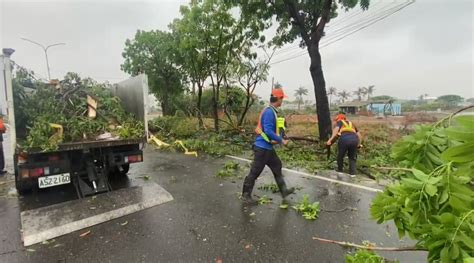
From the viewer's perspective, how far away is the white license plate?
15.0ft

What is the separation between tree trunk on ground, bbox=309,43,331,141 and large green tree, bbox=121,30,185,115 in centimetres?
1344

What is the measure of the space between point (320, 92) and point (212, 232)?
6.76 meters

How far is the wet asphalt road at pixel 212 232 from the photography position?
10.5ft

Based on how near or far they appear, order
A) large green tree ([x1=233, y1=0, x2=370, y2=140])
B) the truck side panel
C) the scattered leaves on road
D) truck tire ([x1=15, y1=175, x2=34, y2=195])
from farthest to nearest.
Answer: large green tree ([x1=233, y1=0, x2=370, y2=140])
the truck side panel
truck tire ([x1=15, y1=175, x2=34, y2=195])
the scattered leaves on road

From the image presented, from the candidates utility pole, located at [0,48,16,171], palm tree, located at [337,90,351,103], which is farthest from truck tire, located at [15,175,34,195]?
palm tree, located at [337,90,351,103]

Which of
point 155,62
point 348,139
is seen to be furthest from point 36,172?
point 155,62

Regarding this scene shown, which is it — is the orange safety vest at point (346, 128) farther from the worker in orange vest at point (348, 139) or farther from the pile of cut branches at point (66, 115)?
the pile of cut branches at point (66, 115)

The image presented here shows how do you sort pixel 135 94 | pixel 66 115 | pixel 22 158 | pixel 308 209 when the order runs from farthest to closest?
pixel 135 94
pixel 66 115
pixel 22 158
pixel 308 209

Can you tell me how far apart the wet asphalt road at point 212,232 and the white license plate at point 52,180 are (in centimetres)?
62

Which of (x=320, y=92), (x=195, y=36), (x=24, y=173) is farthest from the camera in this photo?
(x=195, y=36)

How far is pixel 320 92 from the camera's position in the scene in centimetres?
923

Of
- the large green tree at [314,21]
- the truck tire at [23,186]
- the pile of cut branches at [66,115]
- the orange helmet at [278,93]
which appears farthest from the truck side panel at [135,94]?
the large green tree at [314,21]

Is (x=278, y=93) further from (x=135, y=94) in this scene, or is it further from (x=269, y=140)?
(x=135, y=94)

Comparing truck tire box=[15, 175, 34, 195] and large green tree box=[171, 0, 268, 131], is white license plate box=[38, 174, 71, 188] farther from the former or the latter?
large green tree box=[171, 0, 268, 131]
